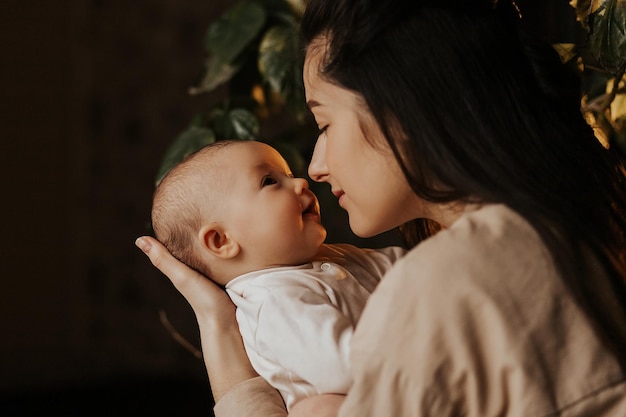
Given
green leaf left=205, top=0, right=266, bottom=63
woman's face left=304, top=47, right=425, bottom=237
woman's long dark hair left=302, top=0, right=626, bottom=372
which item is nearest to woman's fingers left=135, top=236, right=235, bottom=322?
woman's face left=304, top=47, right=425, bottom=237

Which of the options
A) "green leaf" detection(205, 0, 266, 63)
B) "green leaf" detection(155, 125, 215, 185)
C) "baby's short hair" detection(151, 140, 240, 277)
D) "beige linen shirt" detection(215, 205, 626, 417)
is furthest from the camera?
"green leaf" detection(205, 0, 266, 63)

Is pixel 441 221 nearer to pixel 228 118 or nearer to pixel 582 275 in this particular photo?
pixel 582 275

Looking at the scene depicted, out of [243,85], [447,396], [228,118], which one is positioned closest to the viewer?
[447,396]

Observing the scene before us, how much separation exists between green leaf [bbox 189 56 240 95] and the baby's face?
0.93 metres

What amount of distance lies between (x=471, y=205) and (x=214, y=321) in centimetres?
47

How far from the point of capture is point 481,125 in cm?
95

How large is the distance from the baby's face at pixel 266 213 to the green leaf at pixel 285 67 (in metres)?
0.67

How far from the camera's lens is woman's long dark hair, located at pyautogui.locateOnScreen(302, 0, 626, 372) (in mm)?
925

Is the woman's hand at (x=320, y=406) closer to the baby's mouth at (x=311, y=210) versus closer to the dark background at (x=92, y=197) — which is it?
the baby's mouth at (x=311, y=210)

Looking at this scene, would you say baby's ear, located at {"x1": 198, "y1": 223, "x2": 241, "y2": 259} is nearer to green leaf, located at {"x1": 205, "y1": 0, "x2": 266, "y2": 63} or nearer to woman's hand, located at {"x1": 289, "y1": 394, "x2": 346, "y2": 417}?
woman's hand, located at {"x1": 289, "y1": 394, "x2": 346, "y2": 417}

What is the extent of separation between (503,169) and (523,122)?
75 mm

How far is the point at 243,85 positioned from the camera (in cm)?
218

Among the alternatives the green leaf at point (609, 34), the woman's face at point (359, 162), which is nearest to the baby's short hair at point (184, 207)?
the woman's face at point (359, 162)

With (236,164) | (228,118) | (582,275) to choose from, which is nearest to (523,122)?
(582,275)
